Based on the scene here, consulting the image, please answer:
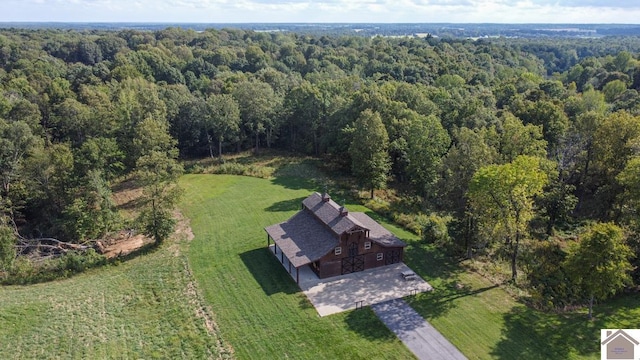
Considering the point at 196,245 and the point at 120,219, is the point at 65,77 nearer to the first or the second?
the point at 120,219

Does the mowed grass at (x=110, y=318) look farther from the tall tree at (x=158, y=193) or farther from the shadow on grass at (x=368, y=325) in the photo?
the shadow on grass at (x=368, y=325)

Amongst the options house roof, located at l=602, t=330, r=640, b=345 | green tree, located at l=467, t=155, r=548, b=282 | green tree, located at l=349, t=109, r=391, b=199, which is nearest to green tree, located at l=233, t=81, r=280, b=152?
green tree, located at l=349, t=109, r=391, b=199

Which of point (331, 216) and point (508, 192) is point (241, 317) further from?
point (508, 192)

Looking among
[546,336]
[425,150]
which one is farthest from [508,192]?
[425,150]

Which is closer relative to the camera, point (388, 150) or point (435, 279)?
point (435, 279)

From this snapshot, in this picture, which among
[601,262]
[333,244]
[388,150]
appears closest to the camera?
[601,262]

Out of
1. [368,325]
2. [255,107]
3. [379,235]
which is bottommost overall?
[368,325]
